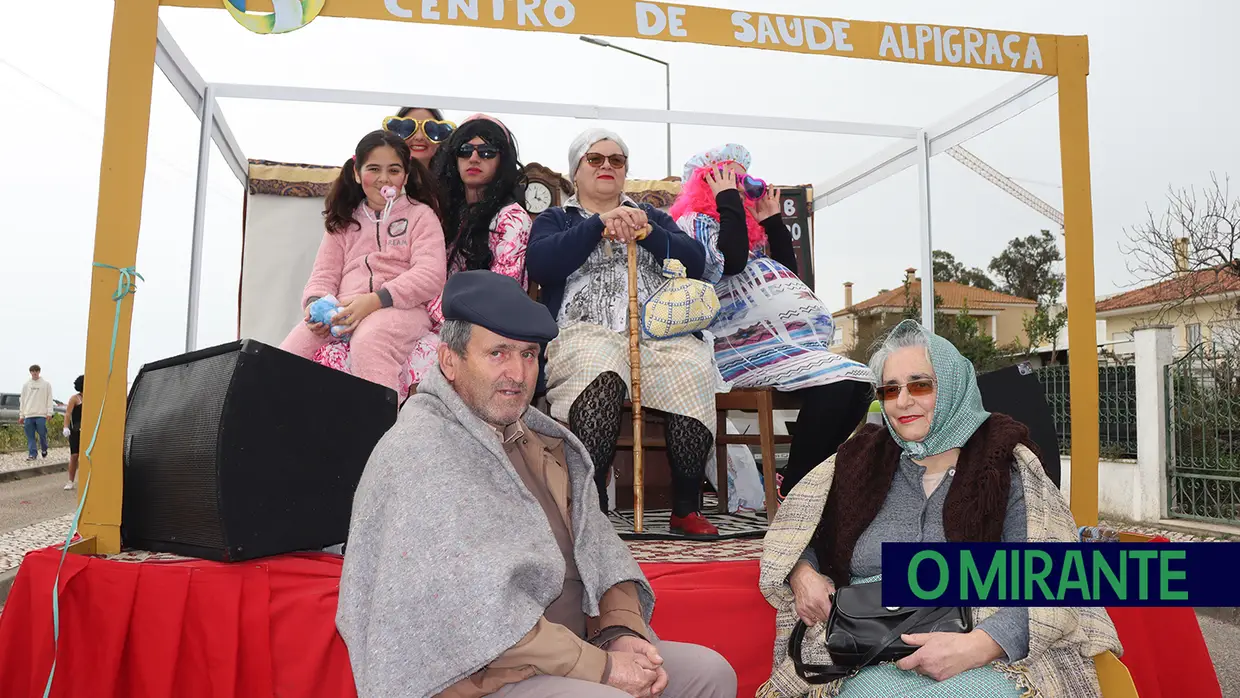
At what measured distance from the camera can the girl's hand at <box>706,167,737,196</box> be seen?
371cm

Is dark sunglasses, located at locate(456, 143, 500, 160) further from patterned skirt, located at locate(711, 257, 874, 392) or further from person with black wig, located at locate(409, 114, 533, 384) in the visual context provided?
patterned skirt, located at locate(711, 257, 874, 392)

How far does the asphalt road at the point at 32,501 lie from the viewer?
31.5 feet

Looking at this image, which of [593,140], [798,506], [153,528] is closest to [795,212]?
[593,140]

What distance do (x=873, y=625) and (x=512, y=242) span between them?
2.26m

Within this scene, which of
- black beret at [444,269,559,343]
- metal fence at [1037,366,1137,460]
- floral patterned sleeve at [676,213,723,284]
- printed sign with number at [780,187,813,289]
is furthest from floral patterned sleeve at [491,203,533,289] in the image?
metal fence at [1037,366,1137,460]

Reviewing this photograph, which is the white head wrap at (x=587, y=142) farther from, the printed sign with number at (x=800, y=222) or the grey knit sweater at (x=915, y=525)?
the printed sign with number at (x=800, y=222)

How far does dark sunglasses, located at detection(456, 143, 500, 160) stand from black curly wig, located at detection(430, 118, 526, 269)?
0.02 m

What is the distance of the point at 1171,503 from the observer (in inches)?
360

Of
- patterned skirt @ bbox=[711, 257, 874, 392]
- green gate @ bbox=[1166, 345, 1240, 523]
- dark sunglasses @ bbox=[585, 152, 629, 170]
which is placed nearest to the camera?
dark sunglasses @ bbox=[585, 152, 629, 170]

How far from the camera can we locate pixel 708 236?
380 cm

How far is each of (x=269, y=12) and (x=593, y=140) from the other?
1370 mm

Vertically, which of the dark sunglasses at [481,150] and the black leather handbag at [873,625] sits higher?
the dark sunglasses at [481,150]

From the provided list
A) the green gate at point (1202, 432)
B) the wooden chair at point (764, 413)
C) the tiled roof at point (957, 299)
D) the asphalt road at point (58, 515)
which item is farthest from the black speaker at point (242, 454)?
the tiled roof at point (957, 299)

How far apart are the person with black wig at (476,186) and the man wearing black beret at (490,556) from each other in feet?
6.34
